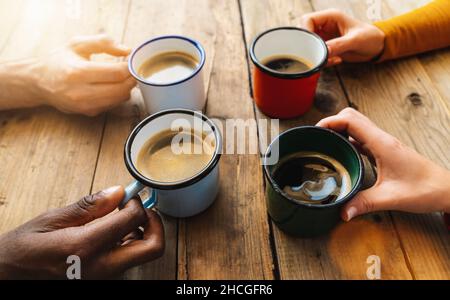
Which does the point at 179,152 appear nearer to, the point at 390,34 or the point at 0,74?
the point at 0,74

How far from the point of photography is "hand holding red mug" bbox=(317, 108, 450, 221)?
0.60 metres

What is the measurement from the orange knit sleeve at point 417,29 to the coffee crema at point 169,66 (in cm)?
45

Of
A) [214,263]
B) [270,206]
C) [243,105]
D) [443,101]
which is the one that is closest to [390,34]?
[443,101]

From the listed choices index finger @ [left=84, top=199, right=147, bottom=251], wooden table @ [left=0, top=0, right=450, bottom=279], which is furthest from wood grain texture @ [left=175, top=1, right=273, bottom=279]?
index finger @ [left=84, top=199, right=147, bottom=251]

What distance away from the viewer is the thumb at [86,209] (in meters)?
0.58

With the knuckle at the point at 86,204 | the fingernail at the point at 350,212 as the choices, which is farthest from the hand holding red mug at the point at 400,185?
the knuckle at the point at 86,204

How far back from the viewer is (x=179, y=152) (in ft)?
2.30

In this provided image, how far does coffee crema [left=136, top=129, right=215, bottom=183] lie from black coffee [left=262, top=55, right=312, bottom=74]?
0.26m

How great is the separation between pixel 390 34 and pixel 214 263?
64 centimetres
